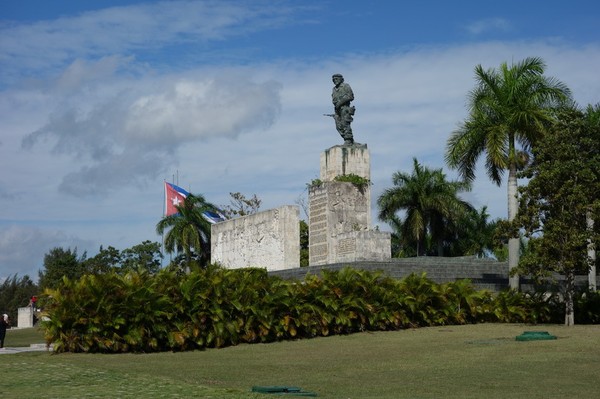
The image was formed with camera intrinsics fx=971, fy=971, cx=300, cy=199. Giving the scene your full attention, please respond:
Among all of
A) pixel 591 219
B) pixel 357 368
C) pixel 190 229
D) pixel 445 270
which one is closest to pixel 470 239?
pixel 190 229

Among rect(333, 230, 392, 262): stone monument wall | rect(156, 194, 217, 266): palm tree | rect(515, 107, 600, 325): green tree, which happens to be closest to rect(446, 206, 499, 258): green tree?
rect(156, 194, 217, 266): palm tree

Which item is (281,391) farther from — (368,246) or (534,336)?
(368,246)

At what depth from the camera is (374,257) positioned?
29.5 metres

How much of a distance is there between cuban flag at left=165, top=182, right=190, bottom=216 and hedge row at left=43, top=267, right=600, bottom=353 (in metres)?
32.9

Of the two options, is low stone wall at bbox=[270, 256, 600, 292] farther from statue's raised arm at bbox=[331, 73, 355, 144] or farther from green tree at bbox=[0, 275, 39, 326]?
green tree at bbox=[0, 275, 39, 326]

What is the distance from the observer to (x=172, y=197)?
55.9m

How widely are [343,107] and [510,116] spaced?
785 centimetres

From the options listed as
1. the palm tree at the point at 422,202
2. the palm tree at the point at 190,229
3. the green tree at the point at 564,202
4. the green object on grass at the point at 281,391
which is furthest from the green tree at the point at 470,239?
the green object on grass at the point at 281,391

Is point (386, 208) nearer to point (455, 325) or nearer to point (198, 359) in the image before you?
point (455, 325)

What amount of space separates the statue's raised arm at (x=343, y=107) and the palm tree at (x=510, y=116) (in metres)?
6.03

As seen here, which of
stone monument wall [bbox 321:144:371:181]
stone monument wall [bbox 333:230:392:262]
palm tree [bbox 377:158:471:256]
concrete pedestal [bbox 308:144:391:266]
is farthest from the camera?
palm tree [bbox 377:158:471:256]

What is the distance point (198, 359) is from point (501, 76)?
13249mm

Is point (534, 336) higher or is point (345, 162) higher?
point (345, 162)

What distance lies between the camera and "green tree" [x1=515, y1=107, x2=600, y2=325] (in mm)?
22406
